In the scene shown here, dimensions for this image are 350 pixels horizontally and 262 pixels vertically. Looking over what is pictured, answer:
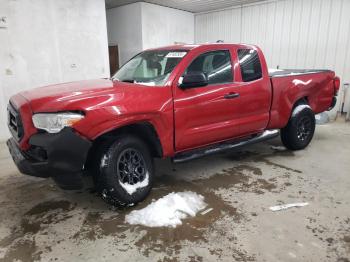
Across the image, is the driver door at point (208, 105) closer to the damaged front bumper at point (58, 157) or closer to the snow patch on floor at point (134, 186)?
the snow patch on floor at point (134, 186)

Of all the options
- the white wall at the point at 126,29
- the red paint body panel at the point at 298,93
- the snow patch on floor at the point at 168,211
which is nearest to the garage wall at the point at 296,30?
the white wall at the point at 126,29

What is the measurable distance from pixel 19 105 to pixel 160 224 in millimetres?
1771

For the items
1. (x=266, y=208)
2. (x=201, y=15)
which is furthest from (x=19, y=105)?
(x=201, y=15)

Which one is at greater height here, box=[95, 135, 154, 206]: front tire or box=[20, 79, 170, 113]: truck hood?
box=[20, 79, 170, 113]: truck hood

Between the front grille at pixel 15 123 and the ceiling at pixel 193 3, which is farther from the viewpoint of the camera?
the ceiling at pixel 193 3

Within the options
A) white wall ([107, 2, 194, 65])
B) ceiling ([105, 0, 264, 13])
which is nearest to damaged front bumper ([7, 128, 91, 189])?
white wall ([107, 2, 194, 65])

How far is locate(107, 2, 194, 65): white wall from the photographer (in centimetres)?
898

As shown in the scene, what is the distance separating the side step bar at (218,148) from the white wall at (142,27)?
592cm

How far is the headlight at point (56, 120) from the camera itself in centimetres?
249

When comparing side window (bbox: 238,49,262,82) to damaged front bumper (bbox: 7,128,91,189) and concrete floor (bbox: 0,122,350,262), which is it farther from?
damaged front bumper (bbox: 7,128,91,189)

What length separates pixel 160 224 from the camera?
2.68 metres

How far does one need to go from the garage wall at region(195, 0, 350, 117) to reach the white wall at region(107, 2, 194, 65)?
61.3 inches

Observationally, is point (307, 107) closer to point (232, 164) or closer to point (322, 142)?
point (322, 142)

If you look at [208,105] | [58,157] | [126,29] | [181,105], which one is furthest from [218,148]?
[126,29]
